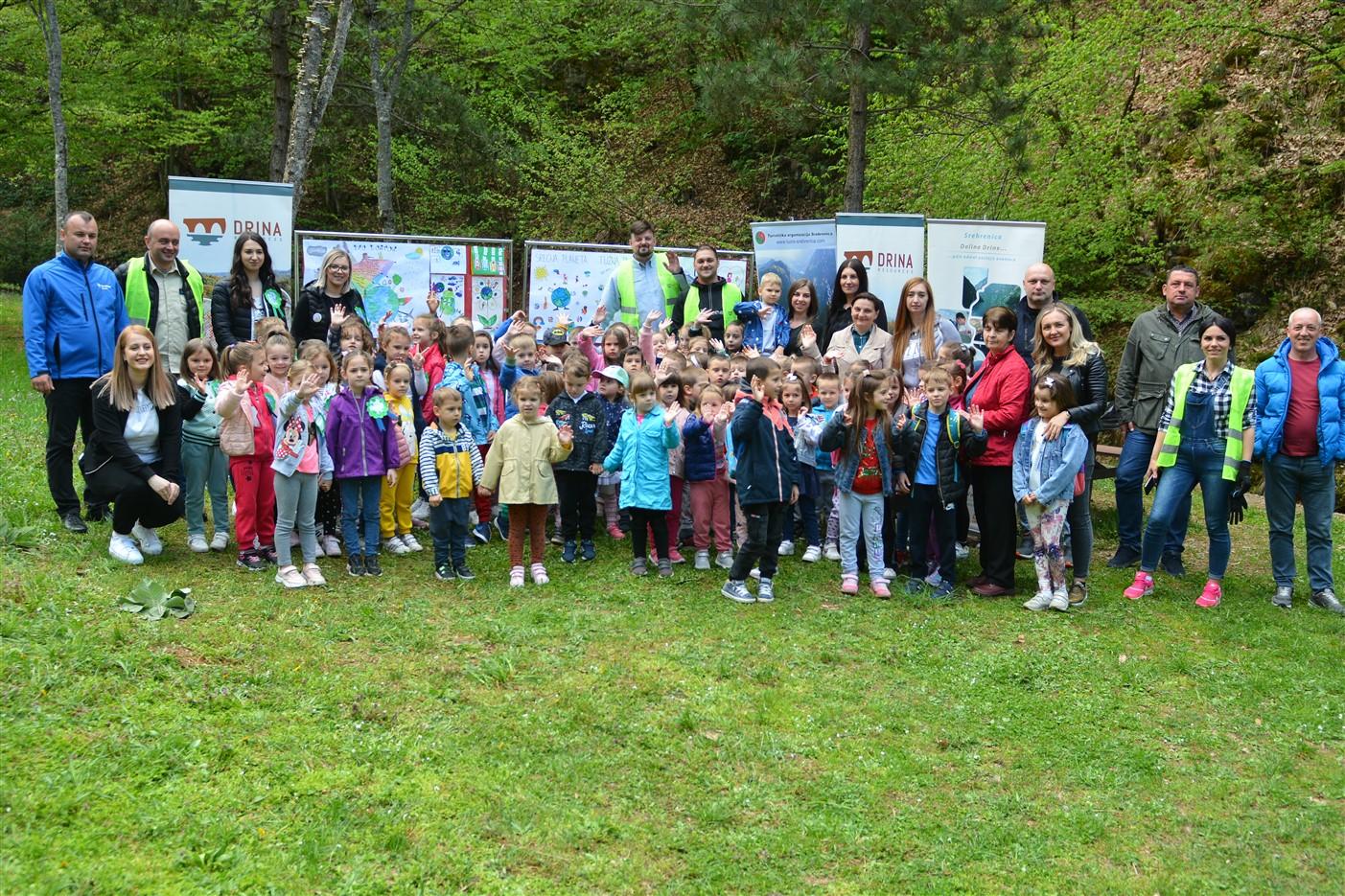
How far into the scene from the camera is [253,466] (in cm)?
712

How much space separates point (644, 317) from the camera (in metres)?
9.90

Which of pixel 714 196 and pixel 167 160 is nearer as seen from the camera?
pixel 714 196

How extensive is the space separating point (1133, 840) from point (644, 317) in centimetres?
660

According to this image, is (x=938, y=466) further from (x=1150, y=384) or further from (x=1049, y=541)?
(x=1150, y=384)

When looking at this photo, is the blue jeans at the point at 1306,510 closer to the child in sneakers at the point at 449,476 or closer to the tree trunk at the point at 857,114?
the child in sneakers at the point at 449,476

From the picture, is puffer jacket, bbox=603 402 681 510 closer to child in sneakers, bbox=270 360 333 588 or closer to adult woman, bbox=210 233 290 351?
child in sneakers, bbox=270 360 333 588

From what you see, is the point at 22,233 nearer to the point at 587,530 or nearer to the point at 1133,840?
the point at 587,530

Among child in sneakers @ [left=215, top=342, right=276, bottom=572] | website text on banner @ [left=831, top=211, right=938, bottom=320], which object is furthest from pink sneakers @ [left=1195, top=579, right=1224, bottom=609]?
child in sneakers @ [left=215, top=342, right=276, bottom=572]

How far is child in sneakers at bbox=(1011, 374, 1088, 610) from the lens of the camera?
6988 millimetres

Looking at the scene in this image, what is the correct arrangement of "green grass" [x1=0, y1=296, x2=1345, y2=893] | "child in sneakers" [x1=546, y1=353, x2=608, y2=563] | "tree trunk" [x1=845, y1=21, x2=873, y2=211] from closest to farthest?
"green grass" [x1=0, y1=296, x2=1345, y2=893], "child in sneakers" [x1=546, y1=353, x2=608, y2=563], "tree trunk" [x1=845, y1=21, x2=873, y2=211]

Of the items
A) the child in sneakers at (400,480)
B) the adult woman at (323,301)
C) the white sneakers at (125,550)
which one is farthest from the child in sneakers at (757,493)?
the white sneakers at (125,550)

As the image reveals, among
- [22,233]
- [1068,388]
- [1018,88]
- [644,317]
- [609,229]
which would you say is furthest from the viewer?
[22,233]

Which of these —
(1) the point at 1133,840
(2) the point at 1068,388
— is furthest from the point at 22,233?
(1) the point at 1133,840

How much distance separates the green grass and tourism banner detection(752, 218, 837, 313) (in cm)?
489
